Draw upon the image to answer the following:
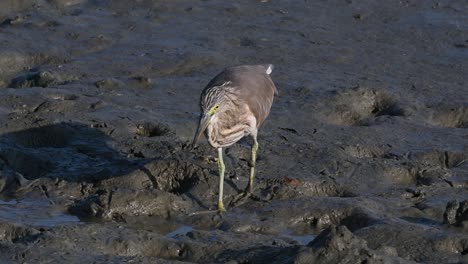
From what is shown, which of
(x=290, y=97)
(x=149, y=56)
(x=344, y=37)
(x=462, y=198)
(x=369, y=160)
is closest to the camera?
(x=462, y=198)

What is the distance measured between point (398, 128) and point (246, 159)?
169 centimetres

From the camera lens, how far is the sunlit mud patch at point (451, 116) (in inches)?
446

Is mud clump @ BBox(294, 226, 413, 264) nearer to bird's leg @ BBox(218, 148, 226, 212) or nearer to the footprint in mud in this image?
bird's leg @ BBox(218, 148, 226, 212)

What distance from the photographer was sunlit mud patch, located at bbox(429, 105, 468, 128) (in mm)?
11320

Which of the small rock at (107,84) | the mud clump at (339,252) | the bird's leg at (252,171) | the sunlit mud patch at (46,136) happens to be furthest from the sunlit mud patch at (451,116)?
the mud clump at (339,252)

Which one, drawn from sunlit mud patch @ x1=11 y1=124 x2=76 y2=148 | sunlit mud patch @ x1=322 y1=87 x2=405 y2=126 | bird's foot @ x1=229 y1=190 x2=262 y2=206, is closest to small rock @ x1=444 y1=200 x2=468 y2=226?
bird's foot @ x1=229 y1=190 x2=262 y2=206

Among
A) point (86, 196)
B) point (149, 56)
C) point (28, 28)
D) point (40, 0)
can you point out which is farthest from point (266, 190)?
point (40, 0)

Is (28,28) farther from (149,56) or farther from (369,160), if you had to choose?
(369,160)

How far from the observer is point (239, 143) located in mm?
10547

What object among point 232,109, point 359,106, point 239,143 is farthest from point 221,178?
point 359,106

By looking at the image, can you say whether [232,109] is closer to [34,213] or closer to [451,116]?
[34,213]

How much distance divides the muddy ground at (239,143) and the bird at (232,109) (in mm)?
414

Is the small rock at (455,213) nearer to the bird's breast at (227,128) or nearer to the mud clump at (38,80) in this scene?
the bird's breast at (227,128)

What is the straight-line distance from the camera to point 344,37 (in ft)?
44.9
